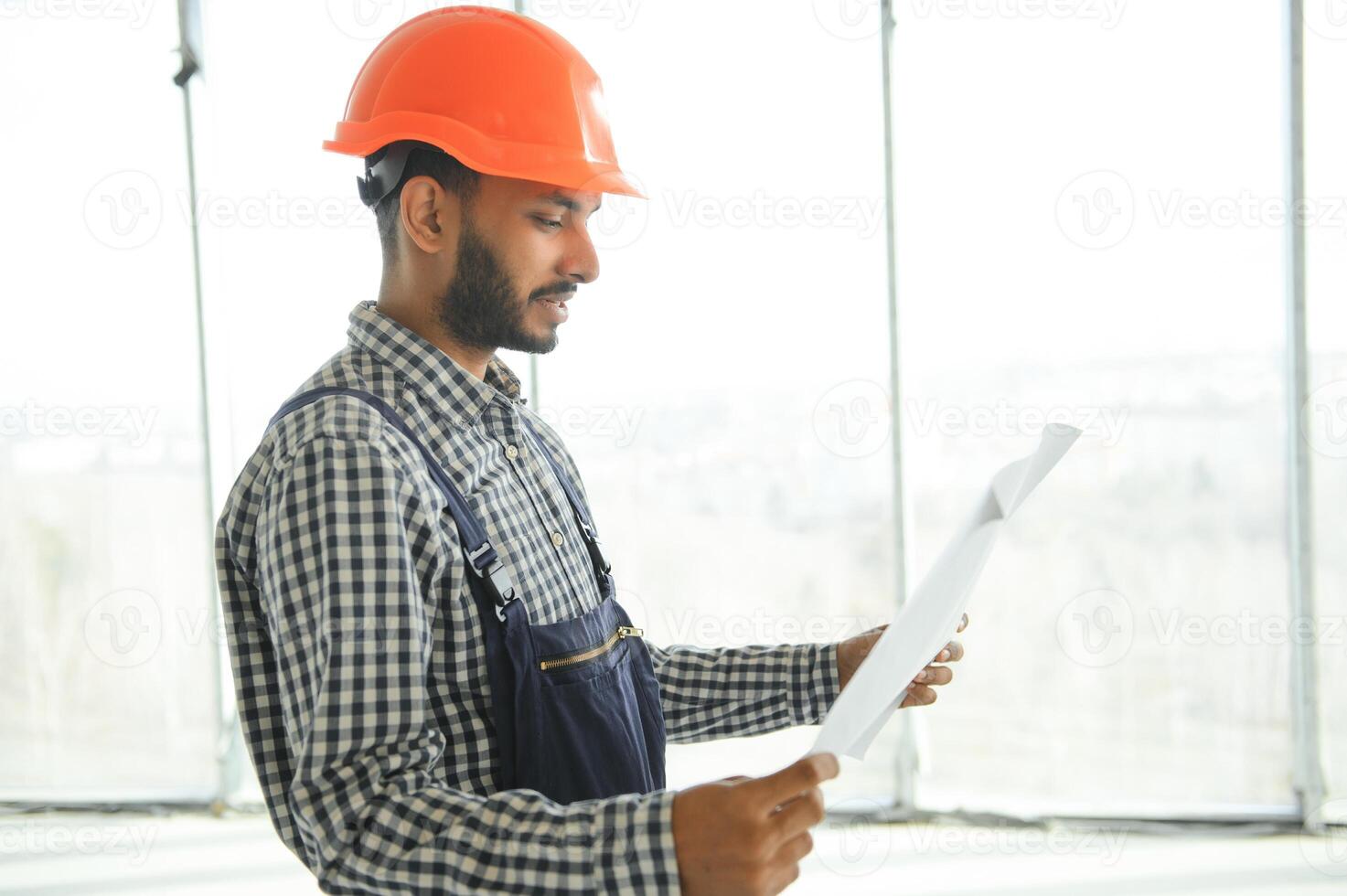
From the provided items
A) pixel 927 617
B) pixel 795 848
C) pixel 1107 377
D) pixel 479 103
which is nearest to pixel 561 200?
pixel 479 103

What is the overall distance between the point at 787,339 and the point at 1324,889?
6.54ft

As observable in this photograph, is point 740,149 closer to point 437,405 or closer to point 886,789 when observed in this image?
point 886,789

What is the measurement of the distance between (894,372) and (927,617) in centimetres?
228

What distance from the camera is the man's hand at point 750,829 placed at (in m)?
0.69

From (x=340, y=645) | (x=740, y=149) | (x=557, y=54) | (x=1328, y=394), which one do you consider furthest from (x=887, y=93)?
(x=340, y=645)

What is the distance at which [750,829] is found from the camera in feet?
2.27

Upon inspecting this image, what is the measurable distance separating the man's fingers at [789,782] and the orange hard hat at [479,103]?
0.65 metres

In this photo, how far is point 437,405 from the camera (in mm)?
1041

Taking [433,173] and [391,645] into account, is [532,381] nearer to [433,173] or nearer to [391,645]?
[433,173]

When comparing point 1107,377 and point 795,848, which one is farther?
point 1107,377

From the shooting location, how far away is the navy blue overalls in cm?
93

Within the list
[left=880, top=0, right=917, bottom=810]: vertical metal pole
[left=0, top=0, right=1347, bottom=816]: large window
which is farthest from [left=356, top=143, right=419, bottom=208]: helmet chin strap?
[left=880, top=0, right=917, bottom=810]: vertical metal pole

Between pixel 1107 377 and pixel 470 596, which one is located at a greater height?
pixel 1107 377

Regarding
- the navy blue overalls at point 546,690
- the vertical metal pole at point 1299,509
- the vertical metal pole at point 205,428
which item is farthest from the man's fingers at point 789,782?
the vertical metal pole at point 205,428
